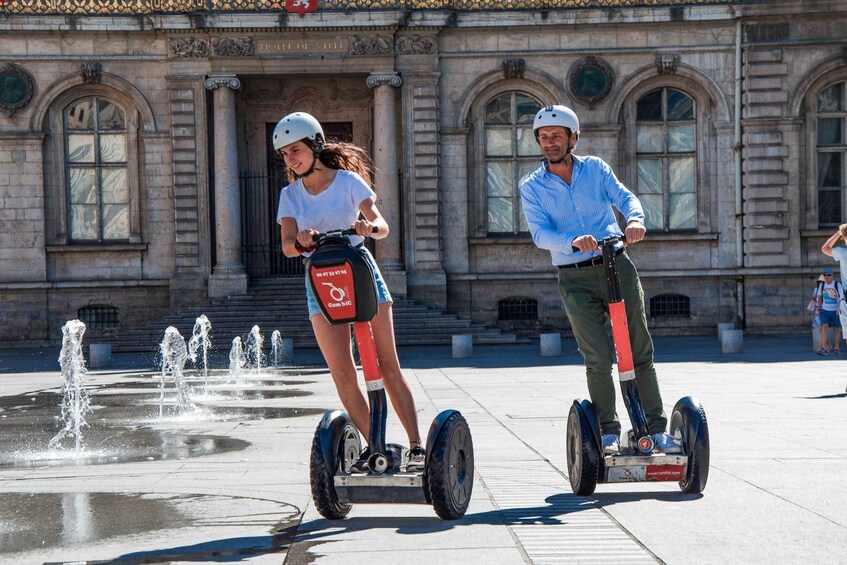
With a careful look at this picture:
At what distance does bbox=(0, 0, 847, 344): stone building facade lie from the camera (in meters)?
30.0

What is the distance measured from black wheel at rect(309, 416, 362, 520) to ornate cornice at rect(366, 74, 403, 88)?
23.5 m

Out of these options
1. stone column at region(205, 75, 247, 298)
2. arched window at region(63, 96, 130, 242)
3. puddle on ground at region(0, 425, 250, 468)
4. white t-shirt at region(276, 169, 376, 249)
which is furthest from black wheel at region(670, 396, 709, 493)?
arched window at region(63, 96, 130, 242)

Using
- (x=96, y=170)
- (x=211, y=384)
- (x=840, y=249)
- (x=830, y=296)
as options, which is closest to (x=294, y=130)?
(x=840, y=249)

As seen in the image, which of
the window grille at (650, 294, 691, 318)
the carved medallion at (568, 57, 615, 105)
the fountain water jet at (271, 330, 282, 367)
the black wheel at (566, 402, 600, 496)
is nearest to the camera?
the black wheel at (566, 402, 600, 496)

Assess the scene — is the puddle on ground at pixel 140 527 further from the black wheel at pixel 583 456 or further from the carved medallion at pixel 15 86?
the carved medallion at pixel 15 86

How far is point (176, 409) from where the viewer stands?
1427cm

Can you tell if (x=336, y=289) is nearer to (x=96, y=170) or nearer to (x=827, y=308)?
(x=827, y=308)

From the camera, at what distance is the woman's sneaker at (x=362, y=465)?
21.9 ft

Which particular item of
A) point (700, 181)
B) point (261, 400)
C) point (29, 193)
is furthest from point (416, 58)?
point (261, 400)

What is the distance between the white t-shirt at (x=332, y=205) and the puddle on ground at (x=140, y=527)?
149 cm

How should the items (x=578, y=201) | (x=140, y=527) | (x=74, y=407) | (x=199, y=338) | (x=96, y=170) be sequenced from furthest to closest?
(x=96, y=170) < (x=199, y=338) < (x=74, y=407) < (x=578, y=201) < (x=140, y=527)

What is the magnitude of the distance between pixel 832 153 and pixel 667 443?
2509 centimetres

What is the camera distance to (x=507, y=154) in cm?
3117

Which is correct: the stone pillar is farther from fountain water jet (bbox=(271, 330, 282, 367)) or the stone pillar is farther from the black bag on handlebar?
the black bag on handlebar
